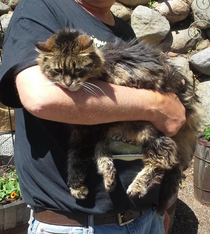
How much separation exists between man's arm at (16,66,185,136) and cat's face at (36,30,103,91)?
88mm

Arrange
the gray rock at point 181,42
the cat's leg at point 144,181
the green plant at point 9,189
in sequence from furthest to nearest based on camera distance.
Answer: the gray rock at point 181,42 < the green plant at point 9,189 < the cat's leg at point 144,181

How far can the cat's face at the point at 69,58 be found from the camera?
170 centimetres

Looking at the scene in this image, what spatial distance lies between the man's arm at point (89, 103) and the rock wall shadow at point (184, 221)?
10.2 feet

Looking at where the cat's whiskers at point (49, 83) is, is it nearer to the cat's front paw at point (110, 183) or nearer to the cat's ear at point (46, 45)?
the cat's ear at point (46, 45)

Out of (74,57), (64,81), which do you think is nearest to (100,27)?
(74,57)

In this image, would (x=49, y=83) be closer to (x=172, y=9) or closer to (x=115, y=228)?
(x=115, y=228)

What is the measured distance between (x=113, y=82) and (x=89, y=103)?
33 centimetres

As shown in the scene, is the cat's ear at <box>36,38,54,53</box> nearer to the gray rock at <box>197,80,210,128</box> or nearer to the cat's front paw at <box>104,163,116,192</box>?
the cat's front paw at <box>104,163,116,192</box>

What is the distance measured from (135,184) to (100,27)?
2.82 feet

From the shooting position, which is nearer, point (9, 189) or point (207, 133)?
point (9, 189)

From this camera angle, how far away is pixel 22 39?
64.0 inches

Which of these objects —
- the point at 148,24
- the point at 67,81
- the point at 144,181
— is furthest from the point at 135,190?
the point at 148,24

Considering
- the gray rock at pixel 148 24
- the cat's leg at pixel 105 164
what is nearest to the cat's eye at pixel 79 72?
the cat's leg at pixel 105 164

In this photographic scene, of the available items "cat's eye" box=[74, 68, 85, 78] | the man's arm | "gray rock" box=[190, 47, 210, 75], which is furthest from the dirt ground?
"cat's eye" box=[74, 68, 85, 78]
